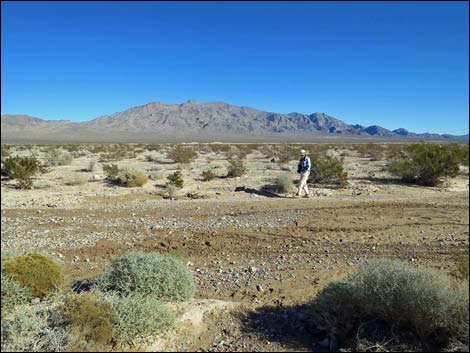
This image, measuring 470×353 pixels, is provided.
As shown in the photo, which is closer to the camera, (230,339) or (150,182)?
(230,339)

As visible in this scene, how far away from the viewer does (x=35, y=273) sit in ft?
19.0

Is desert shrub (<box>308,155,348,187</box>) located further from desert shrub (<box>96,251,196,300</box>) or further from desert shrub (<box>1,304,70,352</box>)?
desert shrub (<box>1,304,70,352</box>)

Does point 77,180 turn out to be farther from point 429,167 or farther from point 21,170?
point 429,167

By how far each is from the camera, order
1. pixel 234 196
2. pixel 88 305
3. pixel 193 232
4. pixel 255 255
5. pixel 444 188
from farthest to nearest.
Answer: pixel 444 188 < pixel 234 196 < pixel 193 232 < pixel 255 255 < pixel 88 305

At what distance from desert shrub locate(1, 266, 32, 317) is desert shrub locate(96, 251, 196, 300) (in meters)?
0.98

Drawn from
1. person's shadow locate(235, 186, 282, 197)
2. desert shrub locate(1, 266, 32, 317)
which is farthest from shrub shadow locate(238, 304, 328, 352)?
person's shadow locate(235, 186, 282, 197)

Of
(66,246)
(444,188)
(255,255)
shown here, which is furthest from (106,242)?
(444,188)

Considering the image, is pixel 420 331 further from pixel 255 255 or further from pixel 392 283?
pixel 255 255

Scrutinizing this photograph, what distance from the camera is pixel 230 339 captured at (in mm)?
5266

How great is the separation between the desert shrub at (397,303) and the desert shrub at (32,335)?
3264 millimetres

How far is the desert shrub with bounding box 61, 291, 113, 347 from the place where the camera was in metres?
4.61

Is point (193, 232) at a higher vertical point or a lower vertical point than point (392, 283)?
lower

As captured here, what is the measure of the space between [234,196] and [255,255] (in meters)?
7.59

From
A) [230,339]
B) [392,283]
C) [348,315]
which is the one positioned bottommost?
[230,339]
